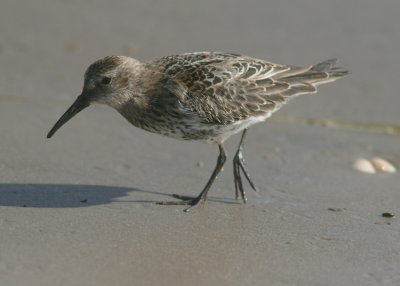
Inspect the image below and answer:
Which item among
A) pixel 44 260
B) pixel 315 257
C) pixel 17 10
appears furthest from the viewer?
pixel 17 10

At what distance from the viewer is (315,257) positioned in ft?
16.9

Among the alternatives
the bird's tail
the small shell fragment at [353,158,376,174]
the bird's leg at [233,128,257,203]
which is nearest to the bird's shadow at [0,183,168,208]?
the bird's leg at [233,128,257,203]

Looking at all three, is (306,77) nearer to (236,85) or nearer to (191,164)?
(236,85)

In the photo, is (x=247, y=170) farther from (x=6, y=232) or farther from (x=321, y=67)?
(x=6, y=232)

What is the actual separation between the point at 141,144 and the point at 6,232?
205cm

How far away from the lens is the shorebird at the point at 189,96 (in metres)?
6.13

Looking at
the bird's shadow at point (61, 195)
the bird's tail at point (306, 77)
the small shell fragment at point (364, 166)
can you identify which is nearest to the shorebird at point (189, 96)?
the bird's tail at point (306, 77)

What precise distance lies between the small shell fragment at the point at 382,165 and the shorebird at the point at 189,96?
103cm

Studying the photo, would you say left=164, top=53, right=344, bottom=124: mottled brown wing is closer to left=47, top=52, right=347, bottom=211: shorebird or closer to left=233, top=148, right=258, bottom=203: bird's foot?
left=47, top=52, right=347, bottom=211: shorebird

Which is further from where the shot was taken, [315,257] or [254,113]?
[254,113]

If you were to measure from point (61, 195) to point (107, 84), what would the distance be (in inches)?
35.4

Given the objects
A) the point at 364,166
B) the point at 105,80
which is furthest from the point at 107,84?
the point at 364,166

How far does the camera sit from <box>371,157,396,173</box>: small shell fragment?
6844 millimetres

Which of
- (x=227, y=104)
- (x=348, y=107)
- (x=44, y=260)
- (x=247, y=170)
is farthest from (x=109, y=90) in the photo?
(x=348, y=107)
